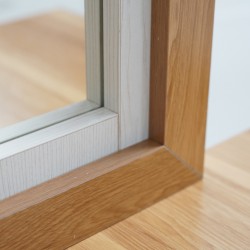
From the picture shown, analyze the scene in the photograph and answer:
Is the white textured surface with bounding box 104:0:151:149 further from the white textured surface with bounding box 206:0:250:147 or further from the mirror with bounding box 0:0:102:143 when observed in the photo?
the white textured surface with bounding box 206:0:250:147

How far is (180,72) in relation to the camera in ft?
2.63

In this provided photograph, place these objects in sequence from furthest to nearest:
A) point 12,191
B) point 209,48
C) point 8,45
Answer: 1. point 8,45
2. point 209,48
3. point 12,191

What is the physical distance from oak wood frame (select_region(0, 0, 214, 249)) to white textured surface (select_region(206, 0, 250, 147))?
10 cm

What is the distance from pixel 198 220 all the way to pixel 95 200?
0.14m

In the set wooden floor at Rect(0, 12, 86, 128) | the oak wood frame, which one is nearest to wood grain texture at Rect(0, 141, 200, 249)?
the oak wood frame

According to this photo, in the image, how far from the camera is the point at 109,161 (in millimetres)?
792

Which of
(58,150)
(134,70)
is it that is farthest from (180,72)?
(58,150)

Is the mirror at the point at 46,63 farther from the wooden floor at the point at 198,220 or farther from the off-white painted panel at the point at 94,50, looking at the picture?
the wooden floor at the point at 198,220

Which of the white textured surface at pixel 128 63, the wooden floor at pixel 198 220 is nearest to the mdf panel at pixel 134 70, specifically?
the white textured surface at pixel 128 63

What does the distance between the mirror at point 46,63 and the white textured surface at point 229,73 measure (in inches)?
7.7

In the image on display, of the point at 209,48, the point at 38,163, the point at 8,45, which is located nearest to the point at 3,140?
the point at 38,163

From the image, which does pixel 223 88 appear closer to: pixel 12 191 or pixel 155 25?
pixel 155 25

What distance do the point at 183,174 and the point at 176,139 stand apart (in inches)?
2.3

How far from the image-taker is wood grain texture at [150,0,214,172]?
769 mm
